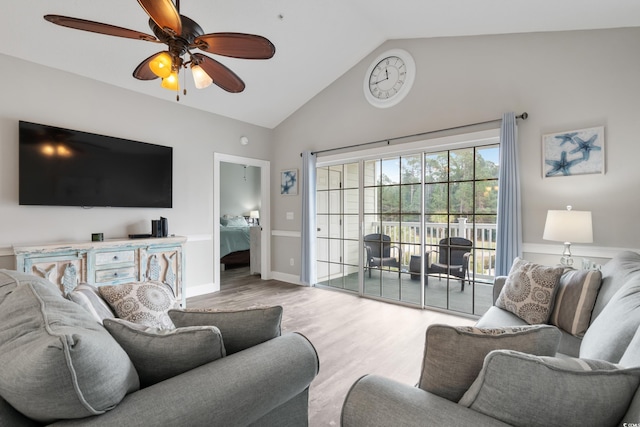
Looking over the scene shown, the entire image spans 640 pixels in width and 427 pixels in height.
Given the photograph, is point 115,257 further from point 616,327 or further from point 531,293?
point 616,327

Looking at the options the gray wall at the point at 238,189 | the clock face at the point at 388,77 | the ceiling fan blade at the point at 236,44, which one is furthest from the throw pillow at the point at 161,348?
the gray wall at the point at 238,189

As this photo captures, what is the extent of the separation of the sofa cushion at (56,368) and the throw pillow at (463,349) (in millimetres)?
892

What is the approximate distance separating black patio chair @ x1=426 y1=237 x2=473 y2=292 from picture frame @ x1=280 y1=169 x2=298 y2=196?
2.48 metres

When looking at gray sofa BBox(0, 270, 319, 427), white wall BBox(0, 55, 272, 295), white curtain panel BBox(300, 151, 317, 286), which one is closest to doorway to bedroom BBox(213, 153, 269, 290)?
white wall BBox(0, 55, 272, 295)

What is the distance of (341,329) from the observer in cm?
317

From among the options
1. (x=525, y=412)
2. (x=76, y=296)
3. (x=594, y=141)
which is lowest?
(x=525, y=412)

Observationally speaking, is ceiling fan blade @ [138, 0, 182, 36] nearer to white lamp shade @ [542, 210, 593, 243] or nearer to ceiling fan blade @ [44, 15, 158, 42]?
ceiling fan blade @ [44, 15, 158, 42]

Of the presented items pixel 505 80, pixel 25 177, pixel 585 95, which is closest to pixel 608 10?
pixel 585 95

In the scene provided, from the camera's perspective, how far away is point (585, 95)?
2830mm

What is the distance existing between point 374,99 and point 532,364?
3982 mm

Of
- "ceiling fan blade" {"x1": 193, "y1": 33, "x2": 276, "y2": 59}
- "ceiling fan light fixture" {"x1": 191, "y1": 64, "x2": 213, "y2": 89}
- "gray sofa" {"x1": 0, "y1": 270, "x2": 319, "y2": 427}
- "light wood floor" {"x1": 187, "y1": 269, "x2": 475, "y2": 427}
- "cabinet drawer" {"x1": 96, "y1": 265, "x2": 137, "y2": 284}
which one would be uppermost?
"ceiling fan blade" {"x1": 193, "y1": 33, "x2": 276, "y2": 59}

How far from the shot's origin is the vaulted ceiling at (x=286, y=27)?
2672 mm

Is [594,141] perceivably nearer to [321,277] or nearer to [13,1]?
[321,277]

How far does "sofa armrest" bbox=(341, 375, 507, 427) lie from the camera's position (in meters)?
0.78
